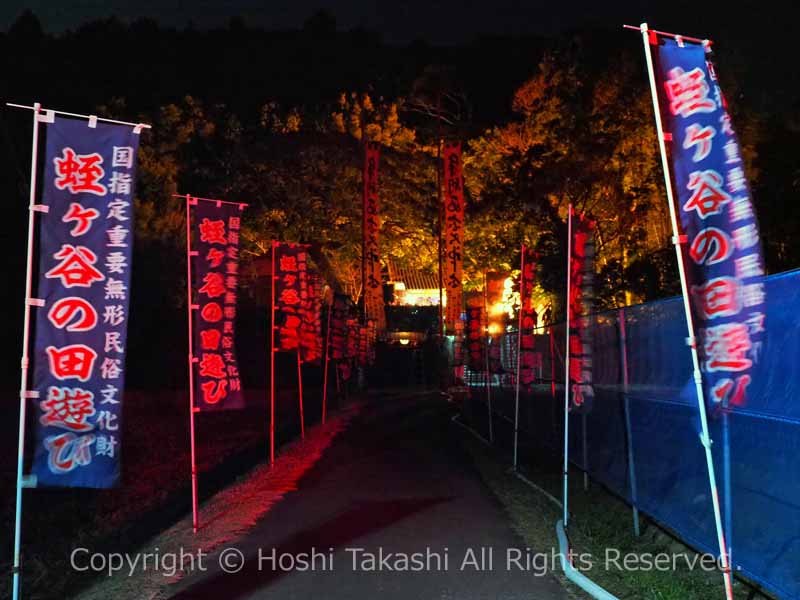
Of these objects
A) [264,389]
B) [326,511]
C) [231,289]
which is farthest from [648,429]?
[264,389]

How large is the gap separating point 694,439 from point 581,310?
5.22m

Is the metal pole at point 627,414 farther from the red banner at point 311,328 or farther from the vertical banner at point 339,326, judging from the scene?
the vertical banner at point 339,326

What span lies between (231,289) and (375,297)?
1960cm

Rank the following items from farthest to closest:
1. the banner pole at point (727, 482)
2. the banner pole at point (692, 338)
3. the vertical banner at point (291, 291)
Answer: the vertical banner at point (291, 291)
the banner pole at point (727, 482)
the banner pole at point (692, 338)

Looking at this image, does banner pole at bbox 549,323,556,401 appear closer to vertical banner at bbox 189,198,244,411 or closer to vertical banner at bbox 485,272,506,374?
vertical banner at bbox 189,198,244,411

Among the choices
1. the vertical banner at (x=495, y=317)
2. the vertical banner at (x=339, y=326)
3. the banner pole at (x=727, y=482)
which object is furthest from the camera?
the vertical banner at (x=339, y=326)

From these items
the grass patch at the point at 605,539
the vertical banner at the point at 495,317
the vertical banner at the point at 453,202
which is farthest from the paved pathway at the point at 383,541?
the vertical banner at the point at 453,202

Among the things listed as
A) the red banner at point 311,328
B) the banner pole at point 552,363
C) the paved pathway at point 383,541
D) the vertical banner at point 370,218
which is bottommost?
the paved pathway at point 383,541

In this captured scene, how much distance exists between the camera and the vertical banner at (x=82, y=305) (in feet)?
21.6

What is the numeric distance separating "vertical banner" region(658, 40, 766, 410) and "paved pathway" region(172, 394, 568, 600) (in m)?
2.43

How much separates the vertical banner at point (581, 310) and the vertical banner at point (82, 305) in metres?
6.11

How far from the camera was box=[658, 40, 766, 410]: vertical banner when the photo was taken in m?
5.56

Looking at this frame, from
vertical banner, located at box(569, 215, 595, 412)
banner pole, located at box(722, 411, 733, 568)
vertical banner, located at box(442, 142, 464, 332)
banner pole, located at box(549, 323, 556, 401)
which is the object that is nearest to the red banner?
vertical banner, located at box(442, 142, 464, 332)

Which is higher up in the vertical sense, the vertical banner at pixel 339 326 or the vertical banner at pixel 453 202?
the vertical banner at pixel 453 202
